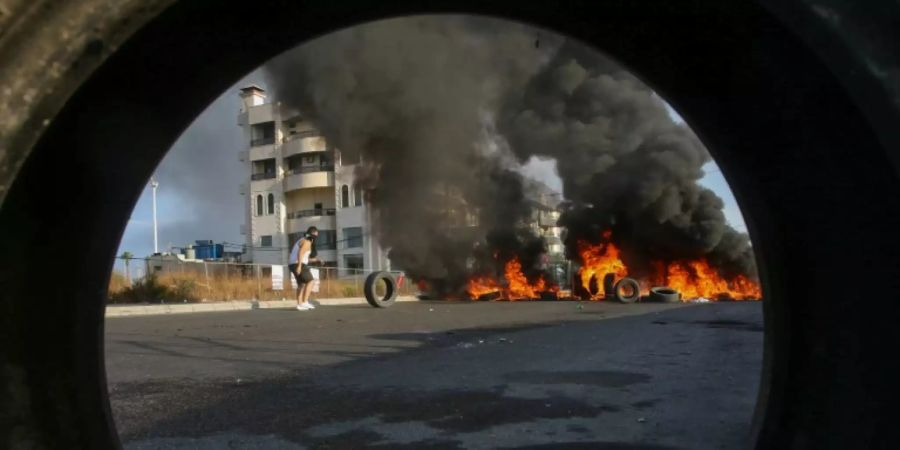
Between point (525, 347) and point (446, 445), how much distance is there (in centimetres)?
379

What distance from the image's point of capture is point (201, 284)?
77.0ft

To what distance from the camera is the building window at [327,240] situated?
57506 mm

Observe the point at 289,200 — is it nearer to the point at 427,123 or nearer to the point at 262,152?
the point at 262,152

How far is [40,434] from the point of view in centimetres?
142

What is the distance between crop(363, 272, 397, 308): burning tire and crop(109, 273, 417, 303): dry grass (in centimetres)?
541

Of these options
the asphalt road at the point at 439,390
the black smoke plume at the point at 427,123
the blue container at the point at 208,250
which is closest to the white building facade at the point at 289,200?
the blue container at the point at 208,250

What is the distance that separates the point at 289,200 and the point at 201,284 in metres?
38.4

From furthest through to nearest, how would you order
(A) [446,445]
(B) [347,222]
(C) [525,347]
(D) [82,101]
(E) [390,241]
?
(B) [347,222]
(E) [390,241]
(C) [525,347]
(A) [446,445]
(D) [82,101]

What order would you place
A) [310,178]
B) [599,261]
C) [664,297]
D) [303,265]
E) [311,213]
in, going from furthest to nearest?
[311,213], [310,178], [599,261], [664,297], [303,265]

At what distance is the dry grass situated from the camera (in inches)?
881

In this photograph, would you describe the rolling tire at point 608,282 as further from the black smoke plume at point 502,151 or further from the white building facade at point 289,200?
the white building facade at point 289,200

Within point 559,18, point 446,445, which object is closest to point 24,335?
point 559,18

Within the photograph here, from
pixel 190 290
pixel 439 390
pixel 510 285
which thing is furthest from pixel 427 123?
pixel 439 390

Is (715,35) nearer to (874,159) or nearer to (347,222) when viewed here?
(874,159)
